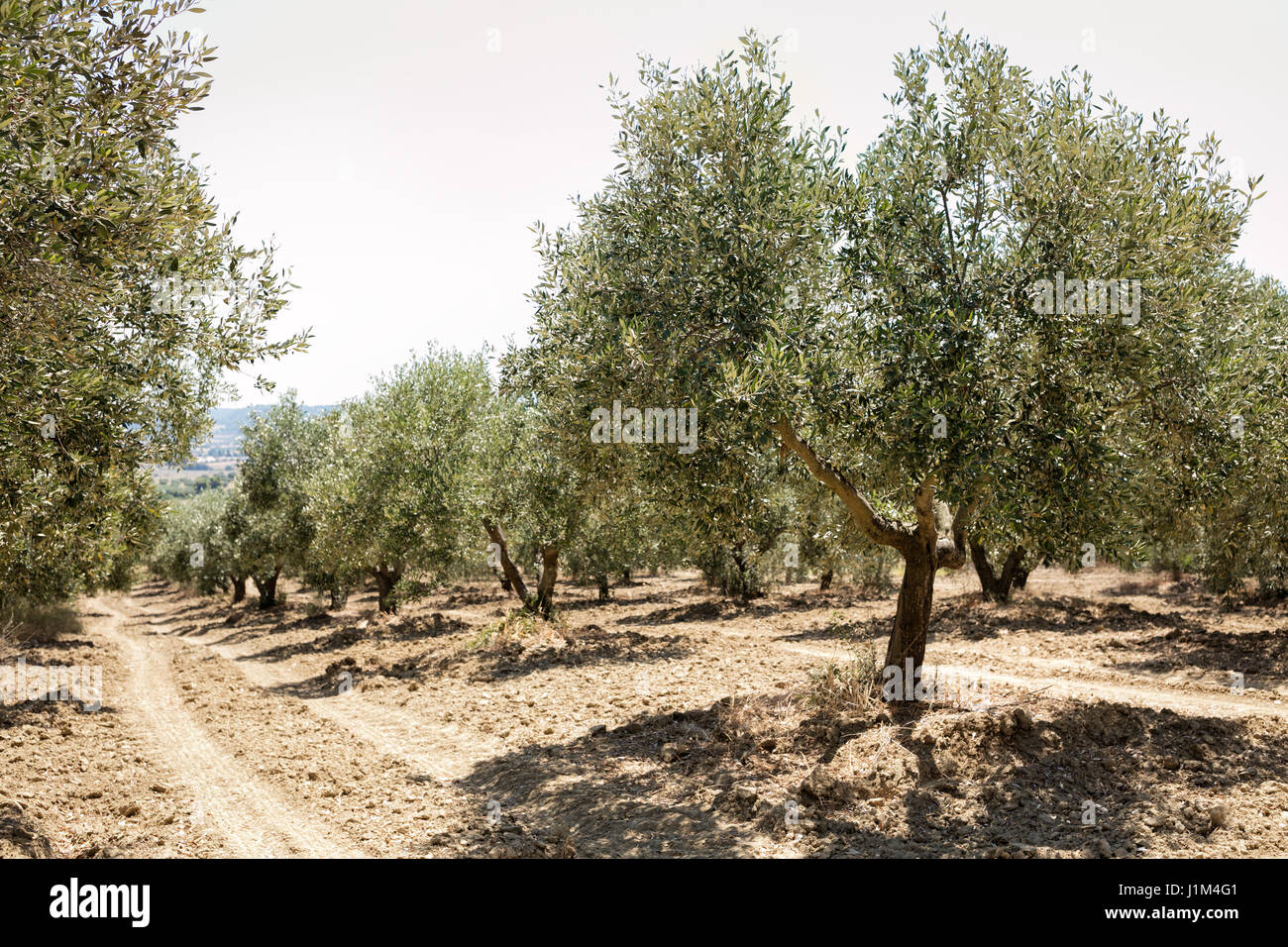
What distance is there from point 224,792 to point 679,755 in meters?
6.90

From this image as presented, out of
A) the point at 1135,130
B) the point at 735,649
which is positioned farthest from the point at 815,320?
the point at 735,649

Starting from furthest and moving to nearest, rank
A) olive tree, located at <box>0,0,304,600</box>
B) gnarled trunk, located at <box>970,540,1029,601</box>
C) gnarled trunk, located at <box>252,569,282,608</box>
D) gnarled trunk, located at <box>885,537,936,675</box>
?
gnarled trunk, located at <box>252,569,282,608</box> → gnarled trunk, located at <box>970,540,1029,601</box> → gnarled trunk, located at <box>885,537,936,675</box> → olive tree, located at <box>0,0,304,600</box>

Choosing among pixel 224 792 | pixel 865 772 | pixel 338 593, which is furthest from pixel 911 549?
pixel 338 593

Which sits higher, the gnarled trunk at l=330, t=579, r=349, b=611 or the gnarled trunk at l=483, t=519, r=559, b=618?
the gnarled trunk at l=483, t=519, r=559, b=618

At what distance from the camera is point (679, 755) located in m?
12.2

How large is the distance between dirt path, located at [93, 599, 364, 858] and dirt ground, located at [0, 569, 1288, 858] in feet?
0.18

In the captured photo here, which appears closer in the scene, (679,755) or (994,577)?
(679,755)

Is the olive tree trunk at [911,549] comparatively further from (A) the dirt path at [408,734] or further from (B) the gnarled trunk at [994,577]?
(B) the gnarled trunk at [994,577]

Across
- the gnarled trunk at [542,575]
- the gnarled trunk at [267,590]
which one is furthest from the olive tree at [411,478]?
the gnarled trunk at [267,590]

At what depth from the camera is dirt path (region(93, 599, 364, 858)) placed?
30.3 feet

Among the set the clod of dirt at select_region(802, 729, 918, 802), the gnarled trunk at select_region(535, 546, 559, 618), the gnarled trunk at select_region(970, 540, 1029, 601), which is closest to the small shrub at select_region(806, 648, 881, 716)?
the clod of dirt at select_region(802, 729, 918, 802)

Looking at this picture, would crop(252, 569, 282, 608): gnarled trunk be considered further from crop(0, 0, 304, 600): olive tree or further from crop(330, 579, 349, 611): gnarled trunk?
crop(0, 0, 304, 600): olive tree

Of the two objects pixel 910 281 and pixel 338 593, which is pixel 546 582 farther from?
pixel 338 593

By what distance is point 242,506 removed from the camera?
153 feet
